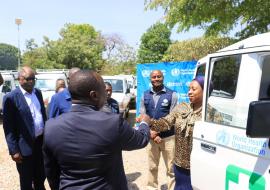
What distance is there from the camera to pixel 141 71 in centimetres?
1020

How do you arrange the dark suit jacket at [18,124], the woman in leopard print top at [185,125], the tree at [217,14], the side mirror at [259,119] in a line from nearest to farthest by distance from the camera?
the side mirror at [259,119] → the woman in leopard print top at [185,125] → the dark suit jacket at [18,124] → the tree at [217,14]

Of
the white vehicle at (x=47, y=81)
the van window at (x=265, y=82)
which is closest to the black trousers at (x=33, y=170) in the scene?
the van window at (x=265, y=82)

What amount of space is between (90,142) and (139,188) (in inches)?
144

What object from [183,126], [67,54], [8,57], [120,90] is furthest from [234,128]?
[8,57]

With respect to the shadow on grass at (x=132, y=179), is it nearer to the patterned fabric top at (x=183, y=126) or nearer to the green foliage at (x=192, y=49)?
the patterned fabric top at (x=183, y=126)

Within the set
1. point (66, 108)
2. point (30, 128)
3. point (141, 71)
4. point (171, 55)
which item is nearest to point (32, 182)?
point (30, 128)

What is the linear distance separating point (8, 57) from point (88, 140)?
328ft

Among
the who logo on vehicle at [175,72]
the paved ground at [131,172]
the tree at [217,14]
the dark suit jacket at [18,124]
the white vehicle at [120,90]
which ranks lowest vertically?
the paved ground at [131,172]

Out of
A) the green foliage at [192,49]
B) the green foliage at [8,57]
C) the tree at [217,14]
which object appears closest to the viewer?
the tree at [217,14]

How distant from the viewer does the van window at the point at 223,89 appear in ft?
8.43

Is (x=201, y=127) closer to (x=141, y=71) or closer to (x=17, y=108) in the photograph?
(x=17, y=108)

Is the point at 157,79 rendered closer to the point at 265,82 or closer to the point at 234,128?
the point at 234,128

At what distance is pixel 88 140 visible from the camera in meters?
1.99

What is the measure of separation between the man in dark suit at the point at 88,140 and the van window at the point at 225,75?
2.99 ft
